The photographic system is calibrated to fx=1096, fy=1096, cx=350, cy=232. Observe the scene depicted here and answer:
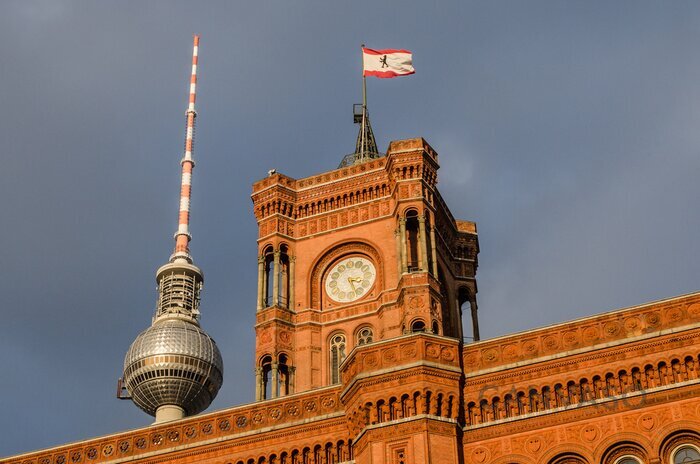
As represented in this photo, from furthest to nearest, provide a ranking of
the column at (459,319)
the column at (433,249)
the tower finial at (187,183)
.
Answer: the tower finial at (187,183) < the column at (459,319) < the column at (433,249)

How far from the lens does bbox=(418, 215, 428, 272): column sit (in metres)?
54.7

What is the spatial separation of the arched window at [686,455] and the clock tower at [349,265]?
19339 millimetres

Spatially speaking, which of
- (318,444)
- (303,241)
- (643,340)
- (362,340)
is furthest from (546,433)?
(303,241)

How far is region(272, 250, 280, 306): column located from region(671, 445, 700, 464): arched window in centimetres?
2597

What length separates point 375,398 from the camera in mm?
Answer: 36719

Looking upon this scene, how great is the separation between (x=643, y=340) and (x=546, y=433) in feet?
14.5

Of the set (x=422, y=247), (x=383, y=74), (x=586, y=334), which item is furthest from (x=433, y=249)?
(x=586, y=334)

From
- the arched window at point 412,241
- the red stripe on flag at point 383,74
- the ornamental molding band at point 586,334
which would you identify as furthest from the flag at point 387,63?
the ornamental molding band at point 586,334

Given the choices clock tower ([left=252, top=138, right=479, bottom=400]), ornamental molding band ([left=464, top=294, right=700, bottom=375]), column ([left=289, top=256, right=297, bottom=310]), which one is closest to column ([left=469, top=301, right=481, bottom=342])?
clock tower ([left=252, top=138, right=479, bottom=400])

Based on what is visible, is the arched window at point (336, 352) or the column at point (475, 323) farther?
the column at point (475, 323)

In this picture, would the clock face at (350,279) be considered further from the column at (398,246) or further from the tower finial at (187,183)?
the tower finial at (187,183)

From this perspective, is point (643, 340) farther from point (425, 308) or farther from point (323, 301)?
point (323, 301)

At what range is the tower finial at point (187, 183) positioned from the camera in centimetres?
7700

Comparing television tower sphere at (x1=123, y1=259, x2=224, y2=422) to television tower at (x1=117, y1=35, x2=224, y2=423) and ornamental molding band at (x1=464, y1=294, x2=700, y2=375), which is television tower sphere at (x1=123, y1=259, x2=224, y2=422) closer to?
television tower at (x1=117, y1=35, x2=224, y2=423)
